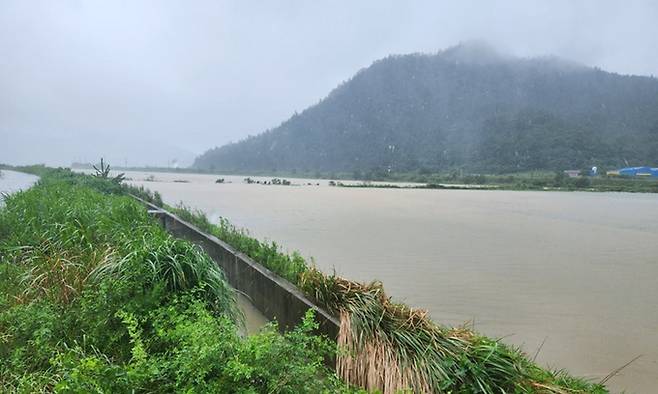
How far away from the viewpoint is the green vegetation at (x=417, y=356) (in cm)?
266

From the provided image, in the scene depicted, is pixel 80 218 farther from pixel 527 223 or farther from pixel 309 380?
pixel 527 223

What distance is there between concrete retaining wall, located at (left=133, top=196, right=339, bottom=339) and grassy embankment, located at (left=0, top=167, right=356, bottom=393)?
1.95 feet

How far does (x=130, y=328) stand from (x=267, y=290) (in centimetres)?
255

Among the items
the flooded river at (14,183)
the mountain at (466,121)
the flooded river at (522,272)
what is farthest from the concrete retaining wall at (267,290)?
the mountain at (466,121)

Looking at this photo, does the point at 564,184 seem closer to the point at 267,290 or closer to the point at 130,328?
the point at 267,290

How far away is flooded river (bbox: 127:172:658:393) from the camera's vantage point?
511cm

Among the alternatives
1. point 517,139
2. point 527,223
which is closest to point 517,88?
point 517,139

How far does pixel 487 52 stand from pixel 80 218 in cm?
13906

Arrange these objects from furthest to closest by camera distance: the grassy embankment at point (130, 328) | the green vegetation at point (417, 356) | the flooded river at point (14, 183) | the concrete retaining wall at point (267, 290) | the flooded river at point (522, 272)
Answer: the flooded river at point (14, 183) → the flooded river at point (522, 272) → the concrete retaining wall at point (267, 290) → the green vegetation at point (417, 356) → the grassy embankment at point (130, 328)

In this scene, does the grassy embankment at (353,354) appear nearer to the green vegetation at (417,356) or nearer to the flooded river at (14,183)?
the green vegetation at (417,356)

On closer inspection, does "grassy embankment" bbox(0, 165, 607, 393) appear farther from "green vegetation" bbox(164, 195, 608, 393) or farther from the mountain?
the mountain

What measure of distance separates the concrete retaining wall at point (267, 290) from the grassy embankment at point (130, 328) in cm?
59

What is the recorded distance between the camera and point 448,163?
81125 millimetres

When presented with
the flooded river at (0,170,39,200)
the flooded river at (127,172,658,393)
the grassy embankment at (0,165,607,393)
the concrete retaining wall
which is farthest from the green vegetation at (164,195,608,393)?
the flooded river at (0,170,39,200)
